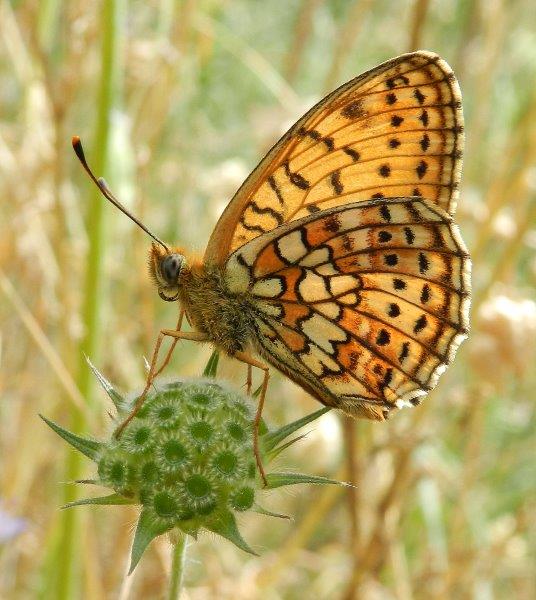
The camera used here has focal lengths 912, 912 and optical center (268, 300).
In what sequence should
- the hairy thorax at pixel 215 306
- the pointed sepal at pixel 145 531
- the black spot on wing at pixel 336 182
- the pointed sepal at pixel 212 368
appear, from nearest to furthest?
the pointed sepal at pixel 145 531 < the pointed sepal at pixel 212 368 < the hairy thorax at pixel 215 306 < the black spot on wing at pixel 336 182

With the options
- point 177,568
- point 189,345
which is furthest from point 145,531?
point 189,345

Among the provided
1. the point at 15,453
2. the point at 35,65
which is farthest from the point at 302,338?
the point at 35,65

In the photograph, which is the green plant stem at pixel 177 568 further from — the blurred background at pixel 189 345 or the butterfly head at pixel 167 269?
the butterfly head at pixel 167 269

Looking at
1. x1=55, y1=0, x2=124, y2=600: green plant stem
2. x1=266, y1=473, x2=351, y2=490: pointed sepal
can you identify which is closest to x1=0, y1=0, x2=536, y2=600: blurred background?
x1=55, y1=0, x2=124, y2=600: green plant stem

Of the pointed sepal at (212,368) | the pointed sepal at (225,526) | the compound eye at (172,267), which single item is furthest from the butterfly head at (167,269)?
the pointed sepal at (225,526)

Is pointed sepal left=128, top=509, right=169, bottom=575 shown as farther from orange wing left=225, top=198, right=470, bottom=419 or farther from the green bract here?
orange wing left=225, top=198, right=470, bottom=419

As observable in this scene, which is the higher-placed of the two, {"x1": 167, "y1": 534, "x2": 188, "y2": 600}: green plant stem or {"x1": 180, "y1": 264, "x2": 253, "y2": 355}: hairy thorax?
{"x1": 180, "y1": 264, "x2": 253, "y2": 355}: hairy thorax

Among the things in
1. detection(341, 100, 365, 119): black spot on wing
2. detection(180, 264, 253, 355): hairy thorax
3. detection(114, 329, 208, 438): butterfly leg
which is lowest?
detection(114, 329, 208, 438): butterfly leg
